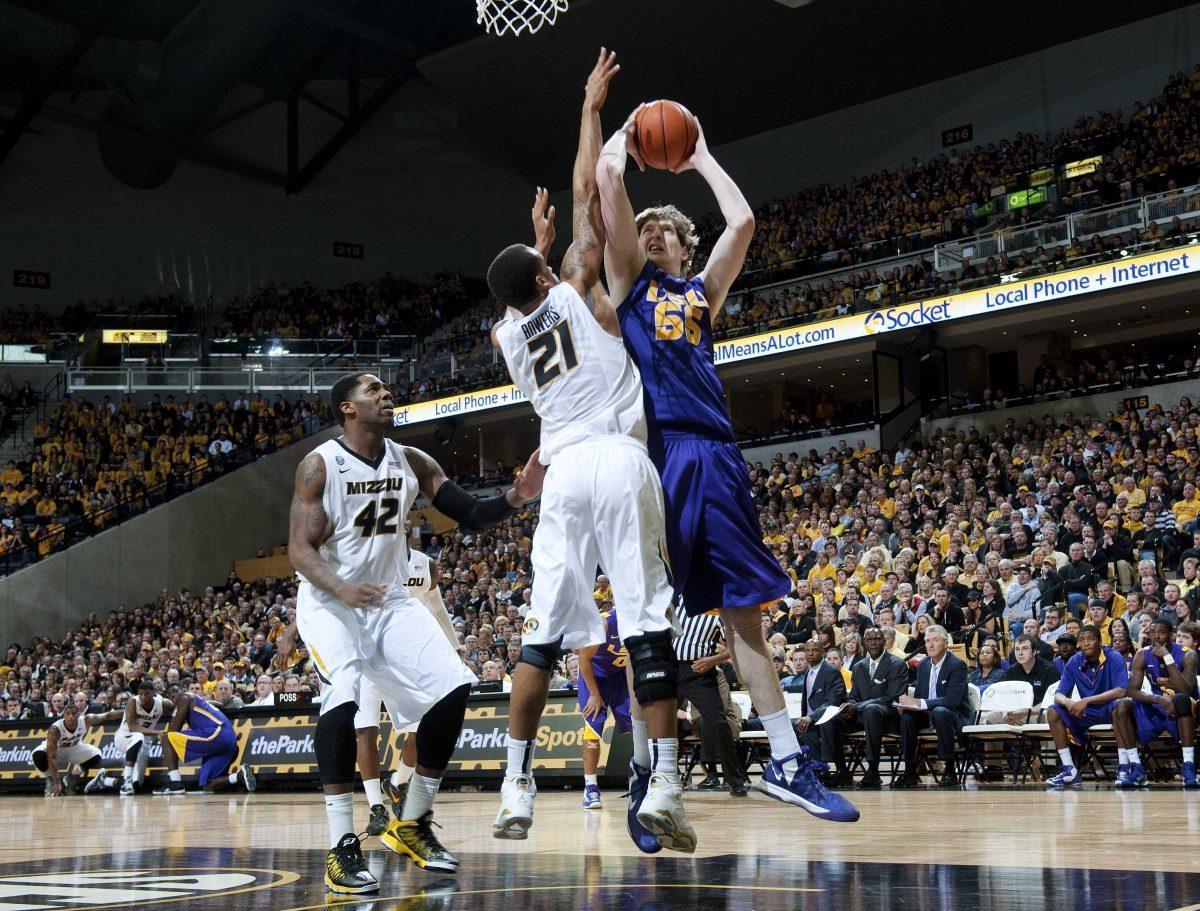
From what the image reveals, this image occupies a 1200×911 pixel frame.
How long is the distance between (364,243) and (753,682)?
37419mm

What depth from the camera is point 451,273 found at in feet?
131

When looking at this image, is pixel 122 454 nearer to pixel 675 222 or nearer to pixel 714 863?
pixel 675 222

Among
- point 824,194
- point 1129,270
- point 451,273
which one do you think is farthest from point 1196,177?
point 451,273

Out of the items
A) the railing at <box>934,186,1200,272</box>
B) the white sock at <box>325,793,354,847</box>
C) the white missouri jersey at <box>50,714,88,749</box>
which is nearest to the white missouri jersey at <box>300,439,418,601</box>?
the white sock at <box>325,793,354,847</box>

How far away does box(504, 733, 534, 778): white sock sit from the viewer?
14.7 feet

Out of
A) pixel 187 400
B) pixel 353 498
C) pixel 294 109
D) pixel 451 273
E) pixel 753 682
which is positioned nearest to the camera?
pixel 753 682

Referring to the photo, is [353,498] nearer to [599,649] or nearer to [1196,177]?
[599,649]

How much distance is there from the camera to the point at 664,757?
4.27 metres

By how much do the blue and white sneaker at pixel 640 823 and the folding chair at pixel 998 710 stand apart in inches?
274

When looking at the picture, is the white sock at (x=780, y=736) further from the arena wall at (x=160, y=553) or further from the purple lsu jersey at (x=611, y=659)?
the arena wall at (x=160, y=553)

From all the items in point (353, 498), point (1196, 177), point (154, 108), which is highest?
point (154, 108)

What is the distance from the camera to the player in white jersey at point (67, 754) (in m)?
16.4

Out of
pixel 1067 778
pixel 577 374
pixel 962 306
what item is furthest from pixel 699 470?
pixel 962 306

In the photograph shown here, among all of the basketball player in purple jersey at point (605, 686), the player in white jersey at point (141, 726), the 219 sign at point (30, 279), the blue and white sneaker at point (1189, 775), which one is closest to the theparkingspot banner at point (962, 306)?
the player in white jersey at point (141, 726)
